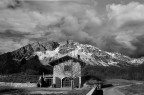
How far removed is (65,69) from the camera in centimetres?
6806

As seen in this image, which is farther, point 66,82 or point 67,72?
point 66,82

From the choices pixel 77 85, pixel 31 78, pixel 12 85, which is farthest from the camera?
pixel 31 78

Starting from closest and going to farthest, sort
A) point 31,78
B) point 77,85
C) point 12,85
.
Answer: point 77,85 < point 12,85 < point 31,78

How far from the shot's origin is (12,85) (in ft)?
239

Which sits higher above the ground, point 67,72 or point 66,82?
point 67,72

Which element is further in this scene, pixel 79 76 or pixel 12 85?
pixel 12 85

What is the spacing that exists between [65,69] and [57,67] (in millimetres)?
2393

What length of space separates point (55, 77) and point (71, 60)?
21.1ft

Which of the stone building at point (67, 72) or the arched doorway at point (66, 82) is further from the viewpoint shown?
the arched doorway at point (66, 82)

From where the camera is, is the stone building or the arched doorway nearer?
the stone building

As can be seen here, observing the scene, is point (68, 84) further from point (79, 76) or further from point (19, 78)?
point (19, 78)

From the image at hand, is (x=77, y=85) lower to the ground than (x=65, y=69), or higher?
lower

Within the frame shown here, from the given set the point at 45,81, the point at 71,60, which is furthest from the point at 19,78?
the point at 71,60

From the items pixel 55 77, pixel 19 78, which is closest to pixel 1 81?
pixel 19 78
